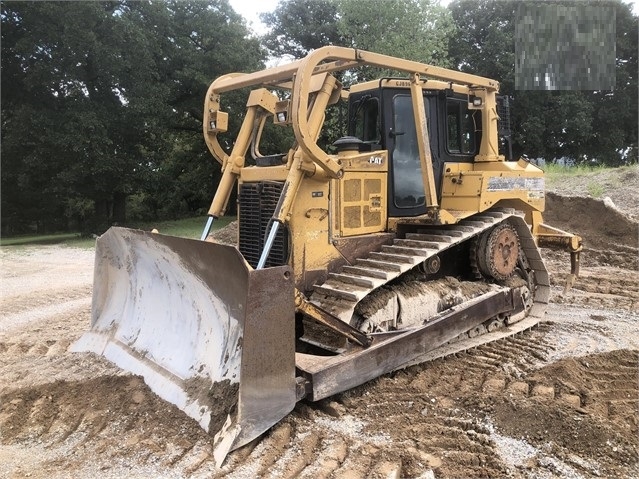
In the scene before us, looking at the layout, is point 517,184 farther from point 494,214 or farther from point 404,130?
point 404,130

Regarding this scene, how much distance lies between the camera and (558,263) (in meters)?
9.68

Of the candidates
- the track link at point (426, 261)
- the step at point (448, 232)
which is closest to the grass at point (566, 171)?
the track link at point (426, 261)

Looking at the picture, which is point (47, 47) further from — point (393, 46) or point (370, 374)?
point (370, 374)

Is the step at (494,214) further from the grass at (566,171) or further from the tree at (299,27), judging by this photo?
the tree at (299,27)

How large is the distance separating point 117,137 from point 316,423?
56.6ft

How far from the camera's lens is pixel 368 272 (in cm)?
449

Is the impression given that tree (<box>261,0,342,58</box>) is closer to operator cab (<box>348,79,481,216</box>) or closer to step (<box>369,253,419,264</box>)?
operator cab (<box>348,79,481,216</box>)

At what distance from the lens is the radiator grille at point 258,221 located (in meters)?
4.64

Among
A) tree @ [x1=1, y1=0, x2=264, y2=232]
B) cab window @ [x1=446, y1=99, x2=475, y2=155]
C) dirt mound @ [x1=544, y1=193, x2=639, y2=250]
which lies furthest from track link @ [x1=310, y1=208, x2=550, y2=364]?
tree @ [x1=1, y1=0, x2=264, y2=232]

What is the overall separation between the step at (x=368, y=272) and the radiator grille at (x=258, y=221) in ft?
1.88

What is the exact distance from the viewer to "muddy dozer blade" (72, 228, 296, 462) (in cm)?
334

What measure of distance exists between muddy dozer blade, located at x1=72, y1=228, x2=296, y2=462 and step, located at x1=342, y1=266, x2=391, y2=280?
1132 mm

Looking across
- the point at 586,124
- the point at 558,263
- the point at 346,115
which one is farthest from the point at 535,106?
the point at 346,115

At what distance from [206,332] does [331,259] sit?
1364 mm
